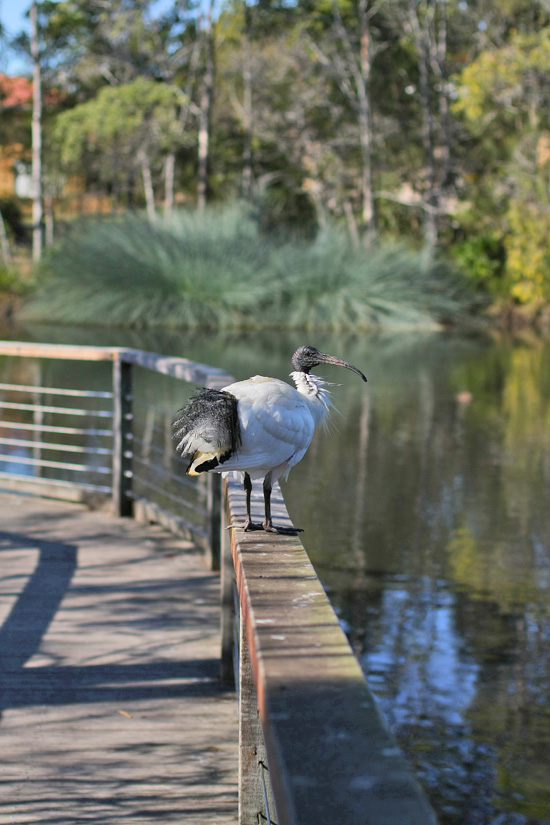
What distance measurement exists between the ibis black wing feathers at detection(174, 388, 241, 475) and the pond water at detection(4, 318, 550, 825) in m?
0.30

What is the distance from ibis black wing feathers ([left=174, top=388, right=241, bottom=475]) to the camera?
8.50ft

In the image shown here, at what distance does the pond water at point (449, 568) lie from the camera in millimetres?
4148

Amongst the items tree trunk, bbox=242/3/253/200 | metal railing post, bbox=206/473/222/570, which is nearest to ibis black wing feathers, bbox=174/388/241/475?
metal railing post, bbox=206/473/222/570

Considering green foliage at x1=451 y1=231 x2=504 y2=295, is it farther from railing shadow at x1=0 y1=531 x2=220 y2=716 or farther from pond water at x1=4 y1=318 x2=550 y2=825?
railing shadow at x1=0 y1=531 x2=220 y2=716

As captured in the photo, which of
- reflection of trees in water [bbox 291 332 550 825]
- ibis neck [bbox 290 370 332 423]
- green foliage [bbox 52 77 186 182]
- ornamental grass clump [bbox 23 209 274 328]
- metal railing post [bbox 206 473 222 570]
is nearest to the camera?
ibis neck [bbox 290 370 332 423]

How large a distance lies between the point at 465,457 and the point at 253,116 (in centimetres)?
2441

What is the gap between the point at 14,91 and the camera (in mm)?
40062

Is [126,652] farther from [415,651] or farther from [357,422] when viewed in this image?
[357,422]

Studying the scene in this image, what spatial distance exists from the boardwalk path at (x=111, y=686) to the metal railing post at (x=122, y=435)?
0.53m

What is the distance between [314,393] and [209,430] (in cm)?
47

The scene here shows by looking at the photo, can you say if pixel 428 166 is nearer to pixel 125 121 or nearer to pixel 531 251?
pixel 531 251

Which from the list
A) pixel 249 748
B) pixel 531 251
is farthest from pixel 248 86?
pixel 249 748

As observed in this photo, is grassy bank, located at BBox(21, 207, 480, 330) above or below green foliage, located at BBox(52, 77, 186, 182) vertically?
below

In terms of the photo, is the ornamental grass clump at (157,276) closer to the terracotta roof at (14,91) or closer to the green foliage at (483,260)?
the green foliage at (483,260)
